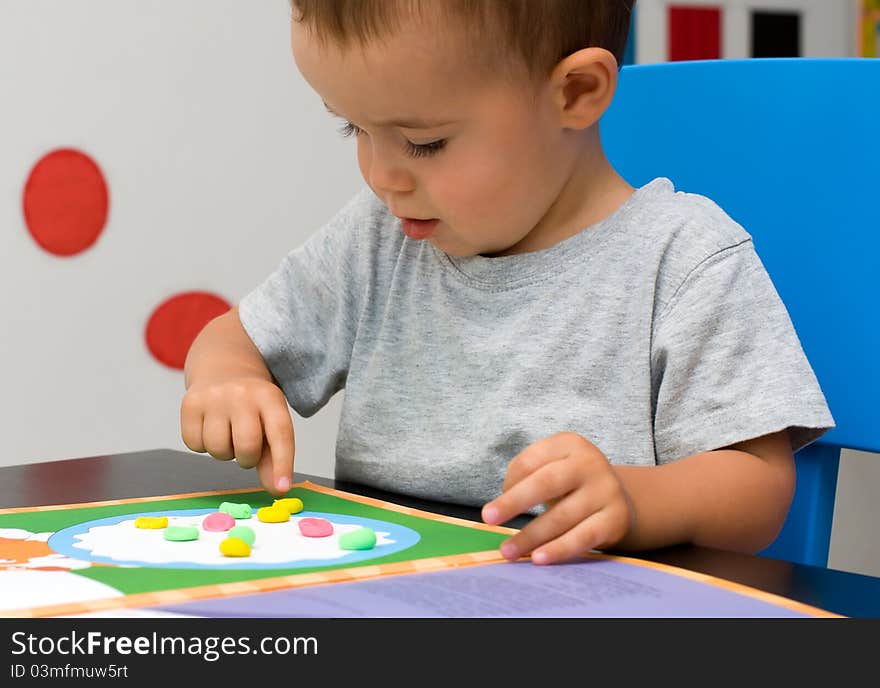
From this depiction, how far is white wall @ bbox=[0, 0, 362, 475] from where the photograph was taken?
150 cm

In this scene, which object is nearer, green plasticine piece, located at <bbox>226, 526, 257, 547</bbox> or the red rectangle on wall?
green plasticine piece, located at <bbox>226, 526, 257, 547</bbox>

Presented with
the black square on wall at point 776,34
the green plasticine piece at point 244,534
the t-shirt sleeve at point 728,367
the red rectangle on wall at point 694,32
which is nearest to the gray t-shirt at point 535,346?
the t-shirt sleeve at point 728,367

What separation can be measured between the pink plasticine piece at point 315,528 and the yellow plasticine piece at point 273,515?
1.0 inches

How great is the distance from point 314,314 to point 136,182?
2.63 feet

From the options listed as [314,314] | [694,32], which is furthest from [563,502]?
[694,32]

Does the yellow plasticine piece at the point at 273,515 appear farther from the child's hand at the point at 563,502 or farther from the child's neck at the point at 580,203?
the child's neck at the point at 580,203

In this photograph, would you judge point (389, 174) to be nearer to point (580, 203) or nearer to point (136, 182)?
point (580, 203)

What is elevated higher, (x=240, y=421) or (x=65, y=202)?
(x=65, y=202)

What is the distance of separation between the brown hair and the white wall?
91 cm

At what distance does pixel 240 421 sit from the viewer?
0.68 m

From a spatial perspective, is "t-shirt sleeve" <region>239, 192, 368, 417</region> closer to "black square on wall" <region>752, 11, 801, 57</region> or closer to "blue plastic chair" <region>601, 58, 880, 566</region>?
"blue plastic chair" <region>601, 58, 880, 566</region>

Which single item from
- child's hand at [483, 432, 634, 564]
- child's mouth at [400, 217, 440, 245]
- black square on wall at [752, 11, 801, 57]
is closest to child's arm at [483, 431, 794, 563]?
child's hand at [483, 432, 634, 564]

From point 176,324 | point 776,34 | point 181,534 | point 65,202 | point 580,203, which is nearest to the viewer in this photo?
point 181,534

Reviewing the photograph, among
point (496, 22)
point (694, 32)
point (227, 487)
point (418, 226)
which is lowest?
point (227, 487)
